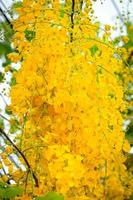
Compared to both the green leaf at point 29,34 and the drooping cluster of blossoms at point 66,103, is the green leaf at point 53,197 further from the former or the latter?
the green leaf at point 29,34

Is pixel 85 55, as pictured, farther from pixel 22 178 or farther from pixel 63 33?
pixel 22 178

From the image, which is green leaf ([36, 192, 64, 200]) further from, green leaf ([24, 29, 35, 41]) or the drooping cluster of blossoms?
green leaf ([24, 29, 35, 41])

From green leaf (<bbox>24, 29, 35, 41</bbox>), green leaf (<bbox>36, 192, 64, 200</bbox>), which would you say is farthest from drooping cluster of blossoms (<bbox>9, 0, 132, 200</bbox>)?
green leaf (<bbox>36, 192, 64, 200</bbox>)

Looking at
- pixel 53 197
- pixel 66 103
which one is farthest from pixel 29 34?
pixel 53 197

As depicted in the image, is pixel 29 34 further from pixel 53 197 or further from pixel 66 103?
pixel 53 197

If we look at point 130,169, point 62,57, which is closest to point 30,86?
point 62,57

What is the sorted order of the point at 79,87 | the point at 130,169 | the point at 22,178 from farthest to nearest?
the point at 130,169, the point at 22,178, the point at 79,87

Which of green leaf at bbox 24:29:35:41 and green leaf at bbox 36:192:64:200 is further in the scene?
green leaf at bbox 24:29:35:41

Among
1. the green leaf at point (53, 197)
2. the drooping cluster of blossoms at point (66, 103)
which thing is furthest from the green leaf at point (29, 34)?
the green leaf at point (53, 197)
